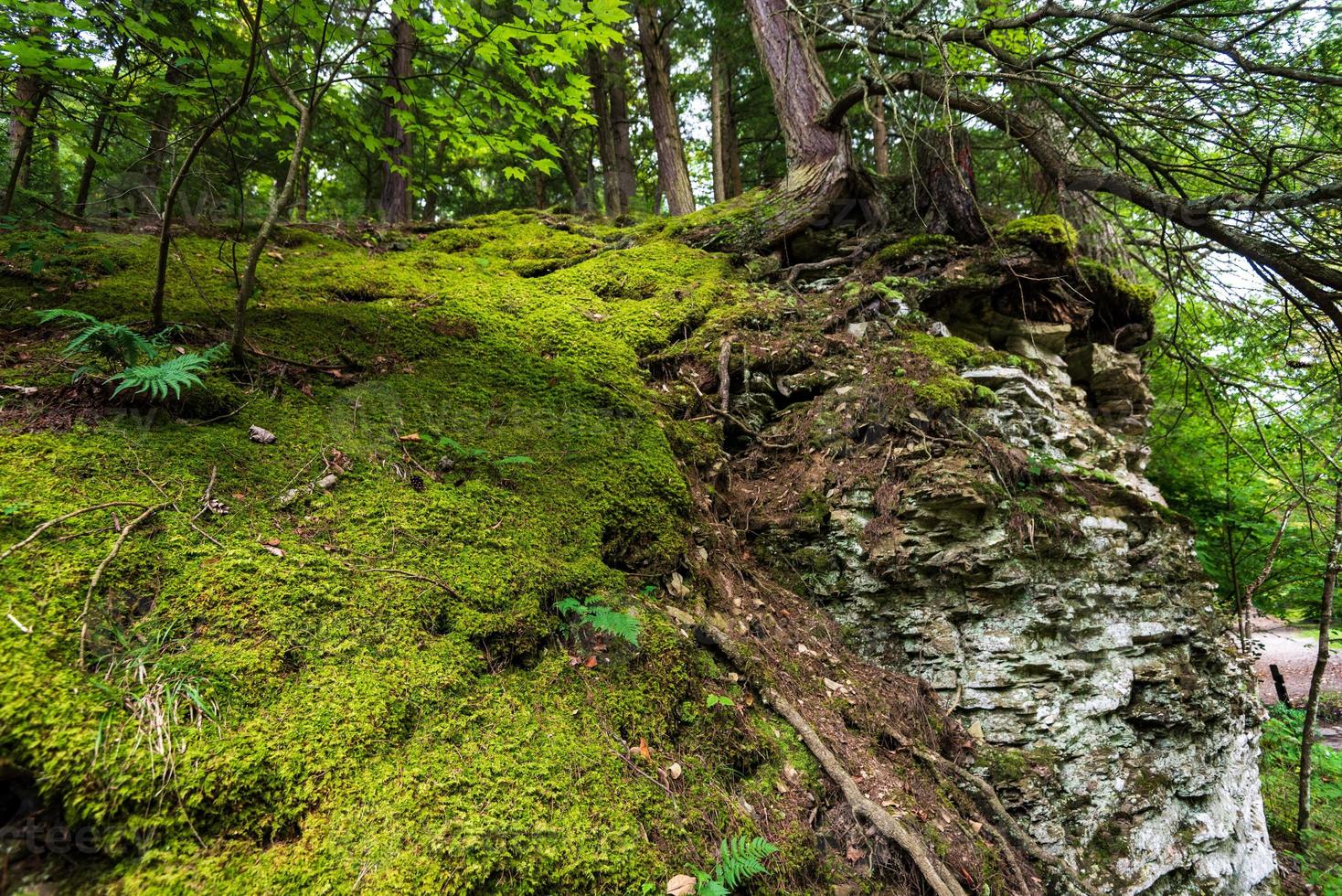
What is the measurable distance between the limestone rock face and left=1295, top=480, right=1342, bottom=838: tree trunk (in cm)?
145

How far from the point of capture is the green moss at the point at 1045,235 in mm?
5254

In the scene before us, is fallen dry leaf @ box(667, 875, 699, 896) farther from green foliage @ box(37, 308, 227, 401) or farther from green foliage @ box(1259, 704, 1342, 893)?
green foliage @ box(1259, 704, 1342, 893)

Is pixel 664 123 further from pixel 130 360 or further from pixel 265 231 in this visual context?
pixel 130 360

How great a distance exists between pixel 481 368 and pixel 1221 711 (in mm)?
6905

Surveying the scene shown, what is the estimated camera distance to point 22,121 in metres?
3.37

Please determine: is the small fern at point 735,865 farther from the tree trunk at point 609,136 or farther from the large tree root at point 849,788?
the tree trunk at point 609,136

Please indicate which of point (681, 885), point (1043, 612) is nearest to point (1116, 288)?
point (1043, 612)

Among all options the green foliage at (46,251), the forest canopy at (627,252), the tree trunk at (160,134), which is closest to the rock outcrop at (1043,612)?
the forest canopy at (627,252)

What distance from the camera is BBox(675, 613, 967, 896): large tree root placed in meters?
2.38

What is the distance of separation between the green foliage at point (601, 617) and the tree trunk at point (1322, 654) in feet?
17.4

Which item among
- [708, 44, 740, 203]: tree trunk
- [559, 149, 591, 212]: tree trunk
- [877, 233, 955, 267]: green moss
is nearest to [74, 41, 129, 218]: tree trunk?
[877, 233, 955, 267]: green moss

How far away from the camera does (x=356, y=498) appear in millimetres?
2551

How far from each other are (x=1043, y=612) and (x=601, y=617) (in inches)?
146

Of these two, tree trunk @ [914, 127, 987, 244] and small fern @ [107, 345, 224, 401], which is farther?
tree trunk @ [914, 127, 987, 244]
